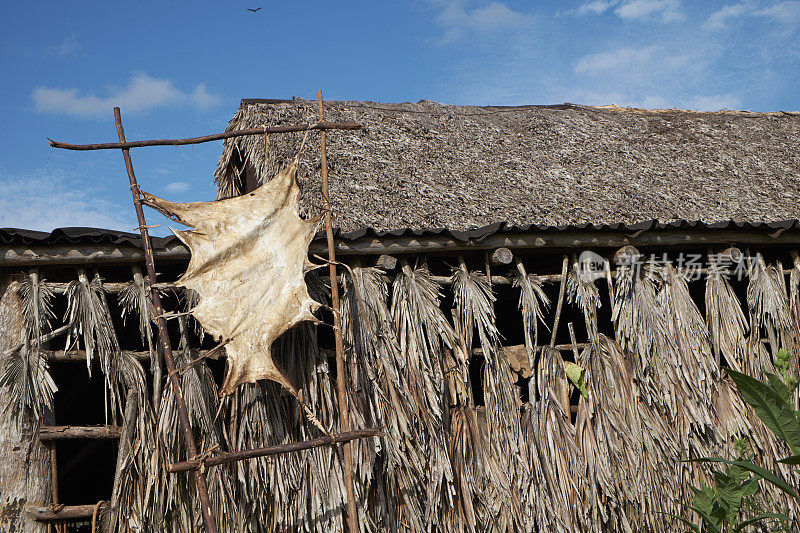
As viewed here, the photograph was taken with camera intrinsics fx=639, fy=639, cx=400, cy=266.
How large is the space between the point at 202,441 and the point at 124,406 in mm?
564

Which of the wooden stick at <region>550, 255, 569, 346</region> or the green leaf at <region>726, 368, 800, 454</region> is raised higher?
the wooden stick at <region>550, 255, 569, 346</region>

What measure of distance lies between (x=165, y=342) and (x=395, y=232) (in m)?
1.34

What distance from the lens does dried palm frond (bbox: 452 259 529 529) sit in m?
3.82

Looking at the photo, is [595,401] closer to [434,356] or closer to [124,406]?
[434,356]

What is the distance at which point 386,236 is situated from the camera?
3600 millimetres

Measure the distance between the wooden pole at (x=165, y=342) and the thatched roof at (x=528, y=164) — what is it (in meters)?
1.46

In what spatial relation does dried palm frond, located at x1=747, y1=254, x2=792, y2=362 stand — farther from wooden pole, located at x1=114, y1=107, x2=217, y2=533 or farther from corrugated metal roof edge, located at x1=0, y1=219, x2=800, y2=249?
wooden pole, located at x1=114, y1=107, x2=217, y2=533

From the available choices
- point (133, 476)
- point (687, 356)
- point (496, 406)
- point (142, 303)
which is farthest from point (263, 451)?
point (687, 356)

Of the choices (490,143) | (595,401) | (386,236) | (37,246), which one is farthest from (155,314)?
(490,143)

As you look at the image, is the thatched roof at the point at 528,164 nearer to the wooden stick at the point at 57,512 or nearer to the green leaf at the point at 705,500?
the green leaf at the point at 705,500

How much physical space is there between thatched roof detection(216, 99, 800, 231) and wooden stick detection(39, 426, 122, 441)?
193 centimetres

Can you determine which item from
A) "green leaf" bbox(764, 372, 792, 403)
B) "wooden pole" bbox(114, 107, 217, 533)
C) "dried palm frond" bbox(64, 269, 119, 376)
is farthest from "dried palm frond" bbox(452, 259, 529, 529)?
"dried palm frond" bbox(64, 269, 119, 376)

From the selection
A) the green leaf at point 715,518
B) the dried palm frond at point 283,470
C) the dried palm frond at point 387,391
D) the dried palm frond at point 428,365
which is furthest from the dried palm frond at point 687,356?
the dried palm frond at point 283,470

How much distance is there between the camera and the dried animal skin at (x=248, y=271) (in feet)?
10.5
